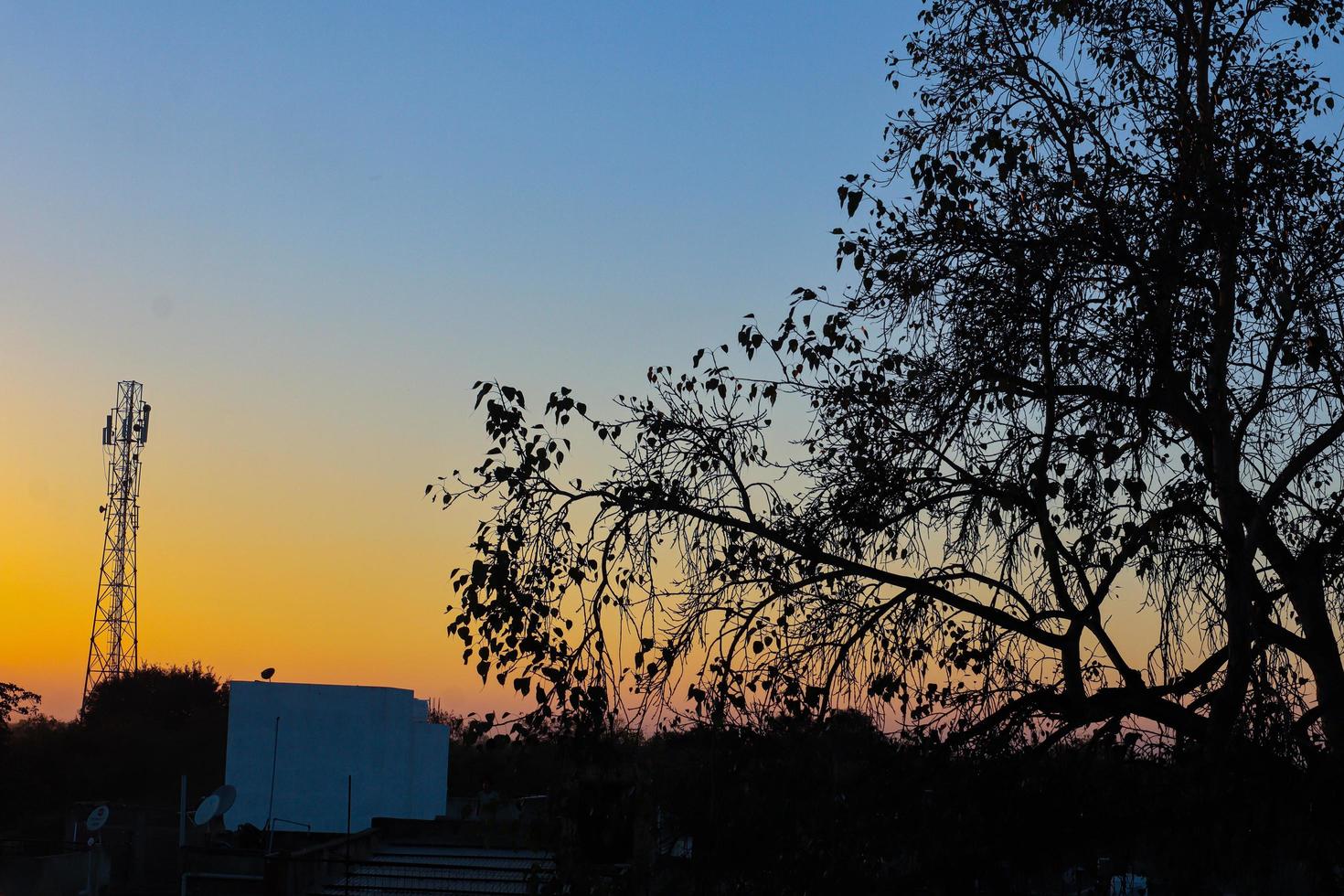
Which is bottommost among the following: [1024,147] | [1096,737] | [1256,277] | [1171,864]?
[1171,864]

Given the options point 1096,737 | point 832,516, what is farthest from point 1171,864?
point 832,516

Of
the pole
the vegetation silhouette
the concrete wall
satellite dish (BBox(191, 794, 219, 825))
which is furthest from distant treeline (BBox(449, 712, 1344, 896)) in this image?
the vegetation silhouette

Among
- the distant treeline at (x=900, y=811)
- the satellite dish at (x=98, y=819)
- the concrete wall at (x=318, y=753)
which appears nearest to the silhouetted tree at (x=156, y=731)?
the concrete wall at (x=318, y=753)

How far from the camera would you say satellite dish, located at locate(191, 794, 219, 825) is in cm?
3095

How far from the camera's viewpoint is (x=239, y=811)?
37750mm

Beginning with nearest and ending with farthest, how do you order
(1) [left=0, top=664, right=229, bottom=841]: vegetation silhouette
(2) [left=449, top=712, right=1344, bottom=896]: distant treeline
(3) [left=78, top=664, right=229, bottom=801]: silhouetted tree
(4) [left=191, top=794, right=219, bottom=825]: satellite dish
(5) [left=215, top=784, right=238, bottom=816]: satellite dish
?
1. (2) [left=449, top=712, right=1344, bottom=896]: distant treeline
2. (4) [left=191, top=794, right=219, bottom=825]: satellite dish
3. (5) [left=215, top=784, right=238, bottom=816]: satellite dish
4. (1) [left=0, top=664, right=229, bottom=841]: vegetation silhouette
5. (3) [left=78, top=664, right=229, bottom=801]: silhouetted tree

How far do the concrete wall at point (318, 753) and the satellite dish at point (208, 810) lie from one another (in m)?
5.96

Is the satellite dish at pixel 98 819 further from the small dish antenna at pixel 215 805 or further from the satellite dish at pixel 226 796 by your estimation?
the satellite dish at pixel 226 796

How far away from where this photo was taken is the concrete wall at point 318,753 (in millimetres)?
37906

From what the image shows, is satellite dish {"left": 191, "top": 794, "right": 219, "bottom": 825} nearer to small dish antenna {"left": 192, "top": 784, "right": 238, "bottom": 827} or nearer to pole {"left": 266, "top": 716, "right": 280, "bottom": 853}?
small dish antenna {"left": 192, "top": 784, "right": 238, "bottom": 827}

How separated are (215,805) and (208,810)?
0.18m

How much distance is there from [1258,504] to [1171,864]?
7.18 feet

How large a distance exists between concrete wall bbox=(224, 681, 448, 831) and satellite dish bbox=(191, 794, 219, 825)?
5.96 meters

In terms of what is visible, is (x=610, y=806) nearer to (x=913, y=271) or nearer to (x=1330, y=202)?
(x=913, y=271)
